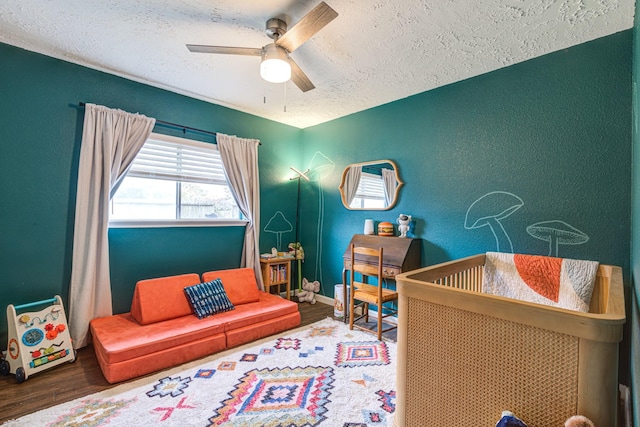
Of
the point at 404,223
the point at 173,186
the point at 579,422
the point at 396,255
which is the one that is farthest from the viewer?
the point at 173,186

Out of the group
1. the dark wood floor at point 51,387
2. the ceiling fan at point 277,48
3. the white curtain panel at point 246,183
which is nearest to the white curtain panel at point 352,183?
the white curtain panel at point 246,183

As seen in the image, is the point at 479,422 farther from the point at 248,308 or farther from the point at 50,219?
the point at 50,219

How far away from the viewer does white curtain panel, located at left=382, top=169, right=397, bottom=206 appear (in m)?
3.39

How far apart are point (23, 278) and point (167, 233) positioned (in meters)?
1.17

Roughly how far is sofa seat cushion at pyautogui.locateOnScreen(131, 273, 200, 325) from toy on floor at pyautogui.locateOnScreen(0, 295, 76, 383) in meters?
0.51

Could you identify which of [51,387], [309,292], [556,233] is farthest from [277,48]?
[309,292]

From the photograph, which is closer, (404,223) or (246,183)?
(404,223)

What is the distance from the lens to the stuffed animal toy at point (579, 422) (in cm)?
80

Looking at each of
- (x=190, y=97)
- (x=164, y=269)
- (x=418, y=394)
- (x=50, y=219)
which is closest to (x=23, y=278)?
(x=50, y=219)

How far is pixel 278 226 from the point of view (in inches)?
168

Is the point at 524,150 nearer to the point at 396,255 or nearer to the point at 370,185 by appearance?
the point at 396,255

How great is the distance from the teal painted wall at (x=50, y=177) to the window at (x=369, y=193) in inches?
85.9

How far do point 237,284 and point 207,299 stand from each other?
1.31ft

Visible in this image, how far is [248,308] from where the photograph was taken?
3.03 meters
